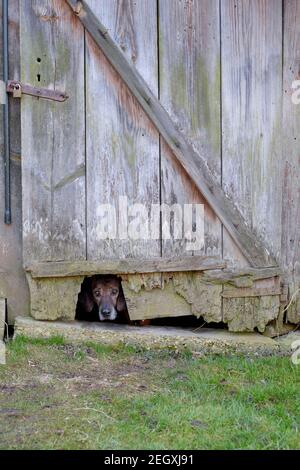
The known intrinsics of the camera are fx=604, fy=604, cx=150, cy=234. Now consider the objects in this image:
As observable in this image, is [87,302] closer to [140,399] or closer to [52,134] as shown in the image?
[52,134]

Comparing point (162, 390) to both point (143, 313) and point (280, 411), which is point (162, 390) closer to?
point (280, 411)

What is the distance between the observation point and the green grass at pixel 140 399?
303cm

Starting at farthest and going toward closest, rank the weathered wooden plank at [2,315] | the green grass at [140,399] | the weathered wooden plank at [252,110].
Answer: the weathered wooden plank at [252,110] → the weathered wooden plank at [2,315] → the green grass at [140,399]

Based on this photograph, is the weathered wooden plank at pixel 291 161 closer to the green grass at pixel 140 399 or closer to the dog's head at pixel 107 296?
the green grass at pixel 140 399

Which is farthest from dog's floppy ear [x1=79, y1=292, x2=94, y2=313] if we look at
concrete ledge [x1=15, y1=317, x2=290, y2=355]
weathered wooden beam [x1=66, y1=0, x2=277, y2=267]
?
weathered wooden beam [x1=66, y1=0, x2=277, y2=267]

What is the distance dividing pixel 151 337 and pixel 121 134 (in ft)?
5.12

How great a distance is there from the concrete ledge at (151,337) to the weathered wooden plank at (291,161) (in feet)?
1.67

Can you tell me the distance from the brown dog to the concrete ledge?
0.49m

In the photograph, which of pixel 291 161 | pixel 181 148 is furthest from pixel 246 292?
pixel 181 148

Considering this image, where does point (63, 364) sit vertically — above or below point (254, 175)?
below

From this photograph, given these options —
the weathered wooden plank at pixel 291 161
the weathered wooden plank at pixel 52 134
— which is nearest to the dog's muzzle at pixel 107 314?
the weathered wooden plank at pixel 52 134

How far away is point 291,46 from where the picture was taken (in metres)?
4.77

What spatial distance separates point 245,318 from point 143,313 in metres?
0.81
